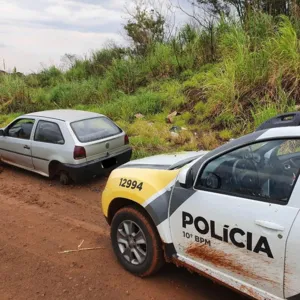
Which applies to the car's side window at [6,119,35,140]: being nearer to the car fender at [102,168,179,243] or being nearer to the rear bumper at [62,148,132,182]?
the rear bumper at [62,148,132,182]

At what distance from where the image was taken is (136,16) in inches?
654

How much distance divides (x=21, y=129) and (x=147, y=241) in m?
4.71

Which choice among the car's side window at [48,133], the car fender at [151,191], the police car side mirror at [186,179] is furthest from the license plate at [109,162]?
the police car side mirror at [186,179]

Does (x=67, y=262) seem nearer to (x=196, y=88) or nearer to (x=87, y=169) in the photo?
(x=87, y=169)

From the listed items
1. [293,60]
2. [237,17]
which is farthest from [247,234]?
[237,17]

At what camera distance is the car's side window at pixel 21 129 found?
277 inches

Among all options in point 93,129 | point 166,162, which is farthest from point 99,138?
point 166,162

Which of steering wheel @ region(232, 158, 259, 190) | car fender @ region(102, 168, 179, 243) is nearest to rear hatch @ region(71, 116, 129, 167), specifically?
car fender @ region(102, 168, 179, 243)

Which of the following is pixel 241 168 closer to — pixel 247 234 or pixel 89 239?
pixel 247 234

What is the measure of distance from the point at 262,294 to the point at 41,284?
2.15m

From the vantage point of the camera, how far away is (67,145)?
6316 mm

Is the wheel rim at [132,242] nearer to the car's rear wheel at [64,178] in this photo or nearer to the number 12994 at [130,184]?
the number 12994 at [130,184]

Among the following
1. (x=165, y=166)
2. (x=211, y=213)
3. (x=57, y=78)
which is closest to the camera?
(x=211, y=213)

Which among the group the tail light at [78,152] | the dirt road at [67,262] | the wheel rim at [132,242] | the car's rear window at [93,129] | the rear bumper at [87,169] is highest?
the car's rear window at [93,129]
